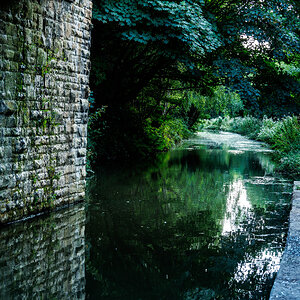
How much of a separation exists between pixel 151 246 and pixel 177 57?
7.83 meters

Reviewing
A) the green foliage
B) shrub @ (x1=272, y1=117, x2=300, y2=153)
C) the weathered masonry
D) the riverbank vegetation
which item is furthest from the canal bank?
shrub @ (x1=272, y1=117, x2=300, y2=153)

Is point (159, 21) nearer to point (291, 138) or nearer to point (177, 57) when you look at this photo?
point (177, 57)

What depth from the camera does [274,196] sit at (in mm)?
8844

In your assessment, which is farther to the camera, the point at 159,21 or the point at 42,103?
the point at 159,21

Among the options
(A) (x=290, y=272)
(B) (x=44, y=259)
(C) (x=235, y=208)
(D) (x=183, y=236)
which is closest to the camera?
(A) (x=290, y=272)

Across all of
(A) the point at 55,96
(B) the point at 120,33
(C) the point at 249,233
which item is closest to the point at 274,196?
(C) the point at 249,233

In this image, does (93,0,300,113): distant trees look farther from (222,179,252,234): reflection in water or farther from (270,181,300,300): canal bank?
(270,181,300,300): canal bank

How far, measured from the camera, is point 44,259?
460 cm

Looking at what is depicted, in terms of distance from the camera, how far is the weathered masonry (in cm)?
573

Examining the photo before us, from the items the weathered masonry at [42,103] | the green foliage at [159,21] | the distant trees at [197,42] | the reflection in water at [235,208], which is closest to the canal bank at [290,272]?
the reflection in water at [235,208]

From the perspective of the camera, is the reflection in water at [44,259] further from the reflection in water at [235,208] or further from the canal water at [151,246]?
the reflection in water at [235,208]

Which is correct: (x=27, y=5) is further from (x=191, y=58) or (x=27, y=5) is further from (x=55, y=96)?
(x=191, y=58)

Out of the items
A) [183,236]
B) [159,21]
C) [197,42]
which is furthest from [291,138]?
[183,236]

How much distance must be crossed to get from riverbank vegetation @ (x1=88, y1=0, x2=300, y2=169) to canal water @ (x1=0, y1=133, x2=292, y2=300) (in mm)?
3473
